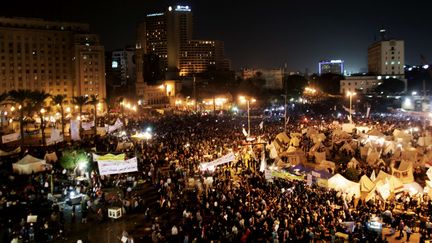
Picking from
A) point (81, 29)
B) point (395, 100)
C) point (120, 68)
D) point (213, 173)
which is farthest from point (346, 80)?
point (213, 173)

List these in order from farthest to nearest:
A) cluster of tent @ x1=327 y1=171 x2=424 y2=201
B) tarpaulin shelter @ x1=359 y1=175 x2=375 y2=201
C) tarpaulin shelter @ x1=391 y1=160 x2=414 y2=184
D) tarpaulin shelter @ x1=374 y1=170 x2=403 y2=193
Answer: tarpaulin shelter @ x1=391 y1=160 x2=414 y2=184
tarpaulin shelter @ x1=359 y1=175 x2=375 y2=201
tarpaulin shelter @ x1=374 y1=170 x2=403 y2=193
cluster of tent @ x1=327 y1=171 x2=424 y2=201

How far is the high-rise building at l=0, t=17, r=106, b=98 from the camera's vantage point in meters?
89.2

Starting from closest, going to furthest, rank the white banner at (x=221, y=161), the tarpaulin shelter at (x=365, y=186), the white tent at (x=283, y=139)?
the tarpaulin shelter at (x=365, y=186), the white banner at (x=221, y=161), the white tent at (x=283, y=139)

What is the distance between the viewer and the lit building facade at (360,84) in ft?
420

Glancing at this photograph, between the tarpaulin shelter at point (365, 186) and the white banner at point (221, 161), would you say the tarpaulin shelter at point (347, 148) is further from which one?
the white banner at point (221, 161)

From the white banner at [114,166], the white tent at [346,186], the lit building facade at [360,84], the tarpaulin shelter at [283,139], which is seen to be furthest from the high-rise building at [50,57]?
the white tent at [346,186]

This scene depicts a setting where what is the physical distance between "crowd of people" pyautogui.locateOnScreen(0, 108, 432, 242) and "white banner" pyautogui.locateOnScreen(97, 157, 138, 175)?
91.7 inches

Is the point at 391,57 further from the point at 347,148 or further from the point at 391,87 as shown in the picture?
the point at 347,148

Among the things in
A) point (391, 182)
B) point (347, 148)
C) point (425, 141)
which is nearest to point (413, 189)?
point (391, 182)

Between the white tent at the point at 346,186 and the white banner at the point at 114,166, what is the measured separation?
10194mm

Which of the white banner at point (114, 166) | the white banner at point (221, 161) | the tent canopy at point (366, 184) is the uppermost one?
the white banner at point (114, 166)

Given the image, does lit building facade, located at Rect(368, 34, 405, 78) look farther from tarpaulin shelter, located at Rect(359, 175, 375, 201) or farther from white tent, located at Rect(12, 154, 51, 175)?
white tent, located at Rect(12, 154, 51, 175)

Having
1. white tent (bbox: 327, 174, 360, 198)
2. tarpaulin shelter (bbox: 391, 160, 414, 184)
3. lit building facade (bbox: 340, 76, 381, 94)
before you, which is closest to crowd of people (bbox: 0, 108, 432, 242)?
white tent (bbox: 327, 174, 360, 198)

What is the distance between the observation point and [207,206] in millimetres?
20672
